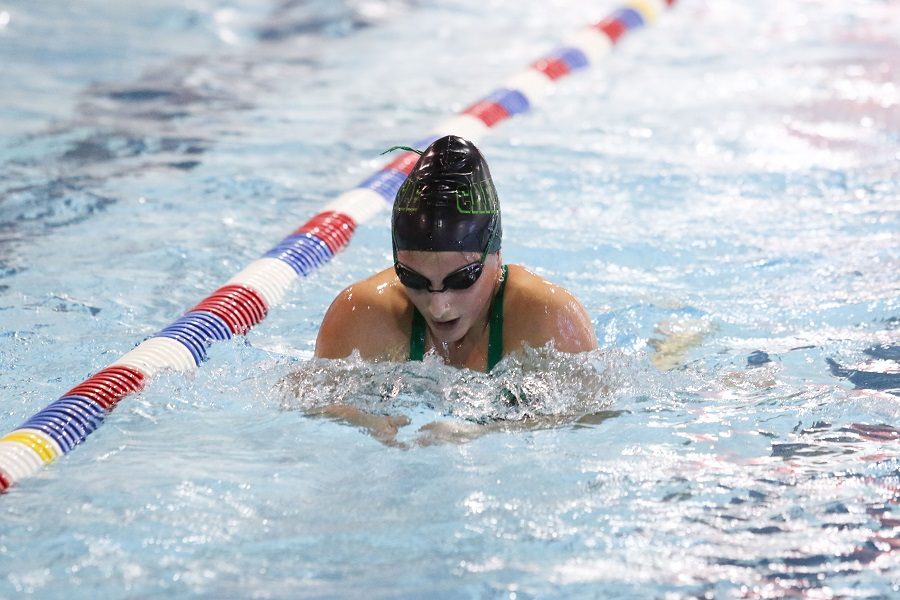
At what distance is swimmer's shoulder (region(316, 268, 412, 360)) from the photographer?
10.0 feet

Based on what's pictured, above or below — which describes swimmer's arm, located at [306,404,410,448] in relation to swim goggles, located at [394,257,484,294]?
below

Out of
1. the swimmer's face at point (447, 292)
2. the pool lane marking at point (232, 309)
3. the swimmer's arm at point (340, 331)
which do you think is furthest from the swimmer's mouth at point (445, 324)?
the pool lane marking at point (232, 309)

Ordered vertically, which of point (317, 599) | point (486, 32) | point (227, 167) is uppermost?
point (486, 32)

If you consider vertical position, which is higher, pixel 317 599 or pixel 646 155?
pixel 646 155

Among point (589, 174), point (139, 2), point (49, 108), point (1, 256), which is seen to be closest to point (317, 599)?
point (1, 256)

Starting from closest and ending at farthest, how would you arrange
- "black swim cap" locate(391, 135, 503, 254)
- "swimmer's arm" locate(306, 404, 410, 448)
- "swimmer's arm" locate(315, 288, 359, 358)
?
"black swim cap" locate(391, 135, 503, 254), "swimmer's arm" locate(306, 404, 410, 448), "swimmer's arm" locate(315, 288, 359, 358)

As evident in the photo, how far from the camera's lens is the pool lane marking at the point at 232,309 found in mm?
3020

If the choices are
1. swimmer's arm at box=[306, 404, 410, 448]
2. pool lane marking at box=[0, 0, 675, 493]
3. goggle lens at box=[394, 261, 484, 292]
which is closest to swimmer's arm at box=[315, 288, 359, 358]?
swimmer's arm at box=[306, 404, 410, 448]

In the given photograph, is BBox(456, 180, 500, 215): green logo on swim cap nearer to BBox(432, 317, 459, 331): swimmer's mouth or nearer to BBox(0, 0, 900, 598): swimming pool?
BBox(432, 317, 459, 331): swimmer's mouth

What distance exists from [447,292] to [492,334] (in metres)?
0.32

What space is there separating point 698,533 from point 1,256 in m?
3.27

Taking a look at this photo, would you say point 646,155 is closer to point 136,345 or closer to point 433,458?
point 136,345

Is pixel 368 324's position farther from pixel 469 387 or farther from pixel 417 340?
pixel 469 387

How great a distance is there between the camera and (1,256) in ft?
15.3
